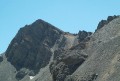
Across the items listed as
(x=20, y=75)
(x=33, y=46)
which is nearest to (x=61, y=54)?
(x=20, y=75)

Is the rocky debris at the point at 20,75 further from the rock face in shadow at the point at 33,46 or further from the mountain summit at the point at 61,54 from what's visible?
the rock face in shadow at the point at 33,46

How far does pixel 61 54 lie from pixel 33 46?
8717 centimetres

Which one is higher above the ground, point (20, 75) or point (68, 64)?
point (20, 75)

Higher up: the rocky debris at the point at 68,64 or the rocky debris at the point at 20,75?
the rocky debris at the point at 20,75

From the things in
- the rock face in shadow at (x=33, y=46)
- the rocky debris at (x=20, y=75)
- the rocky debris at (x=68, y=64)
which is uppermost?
the rock face in shadow at (x=33, y=46)

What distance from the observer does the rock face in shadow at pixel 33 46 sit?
17800cm

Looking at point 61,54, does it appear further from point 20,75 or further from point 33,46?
point 33,46

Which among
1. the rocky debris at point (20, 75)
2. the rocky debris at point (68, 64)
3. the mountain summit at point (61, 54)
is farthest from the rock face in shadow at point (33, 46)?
the rocky debris at point (68, 64)

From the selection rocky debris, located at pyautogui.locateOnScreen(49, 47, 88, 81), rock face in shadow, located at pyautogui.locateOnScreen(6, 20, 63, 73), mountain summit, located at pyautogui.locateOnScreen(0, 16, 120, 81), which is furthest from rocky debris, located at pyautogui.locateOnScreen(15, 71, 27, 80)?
rocky debris, located at pyautogui.locateOnScreen(49, 47, 88, 81)

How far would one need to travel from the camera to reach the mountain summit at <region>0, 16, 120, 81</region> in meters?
79.7

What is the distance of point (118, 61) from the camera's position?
73000mm

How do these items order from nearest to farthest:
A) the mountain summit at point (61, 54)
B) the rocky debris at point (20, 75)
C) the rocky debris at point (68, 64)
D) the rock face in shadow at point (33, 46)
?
the mountain summit at point (61, 54) < the rocky debris at point (68, 64) < the rocky debris at point (20, 75) < the rock face in shadow at point (33, 46)

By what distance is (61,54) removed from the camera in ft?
332

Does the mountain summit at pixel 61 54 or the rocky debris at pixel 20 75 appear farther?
the rocky debris at pixel 20 75
